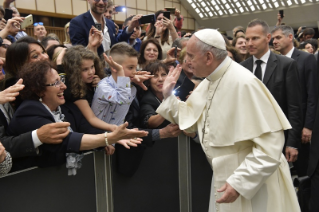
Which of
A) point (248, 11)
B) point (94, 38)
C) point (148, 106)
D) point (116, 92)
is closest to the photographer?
point (116, 92)

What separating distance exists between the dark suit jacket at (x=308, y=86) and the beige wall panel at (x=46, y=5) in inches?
494

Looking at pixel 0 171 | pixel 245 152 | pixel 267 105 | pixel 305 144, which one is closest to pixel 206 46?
pixel 267 105

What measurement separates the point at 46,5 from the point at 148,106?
Result: 13.0m

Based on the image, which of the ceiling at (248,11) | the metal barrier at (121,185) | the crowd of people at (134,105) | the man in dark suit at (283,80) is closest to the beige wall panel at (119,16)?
the ceiling at (248,11)

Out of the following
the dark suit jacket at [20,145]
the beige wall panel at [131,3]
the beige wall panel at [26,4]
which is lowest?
the dark suit jacket at [20,145]

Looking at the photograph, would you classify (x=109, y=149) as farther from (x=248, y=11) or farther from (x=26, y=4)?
(x=248, y=11)

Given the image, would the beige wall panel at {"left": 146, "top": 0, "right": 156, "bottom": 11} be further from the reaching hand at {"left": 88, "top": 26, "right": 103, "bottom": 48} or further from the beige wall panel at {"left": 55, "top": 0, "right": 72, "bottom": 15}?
the reaching hand at {"left": 88, "top": 26, "right": 103, "bottom": 48}

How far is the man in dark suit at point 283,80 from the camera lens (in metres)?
3.02

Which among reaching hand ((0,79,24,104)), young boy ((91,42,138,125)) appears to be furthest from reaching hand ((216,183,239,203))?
reaching hand ((0,79,24,104))

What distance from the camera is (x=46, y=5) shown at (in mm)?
13812

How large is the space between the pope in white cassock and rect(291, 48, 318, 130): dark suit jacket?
1.66 m

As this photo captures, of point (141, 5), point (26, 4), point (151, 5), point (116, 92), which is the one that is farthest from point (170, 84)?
point (151, 5)

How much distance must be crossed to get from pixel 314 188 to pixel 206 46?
1.52 meters

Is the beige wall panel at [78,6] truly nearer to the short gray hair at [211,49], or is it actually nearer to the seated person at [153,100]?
the seated person at [153,100]
